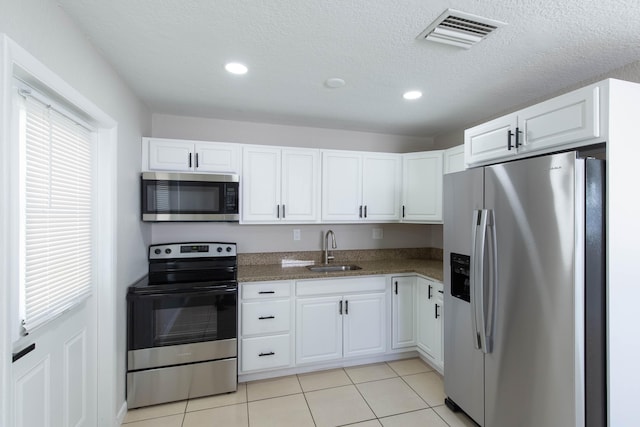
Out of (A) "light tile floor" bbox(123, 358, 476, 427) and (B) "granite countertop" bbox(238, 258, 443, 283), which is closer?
(A) "light tile floor" bbox(123, 358, 476, 427)

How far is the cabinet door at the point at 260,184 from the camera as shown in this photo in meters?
2.82

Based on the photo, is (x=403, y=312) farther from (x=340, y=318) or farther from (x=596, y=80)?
(x=596, y=80)

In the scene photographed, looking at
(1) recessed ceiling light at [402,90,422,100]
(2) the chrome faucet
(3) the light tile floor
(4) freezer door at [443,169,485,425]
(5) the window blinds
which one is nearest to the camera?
(5) the window blinds

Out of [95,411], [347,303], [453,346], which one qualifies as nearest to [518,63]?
[453,346]

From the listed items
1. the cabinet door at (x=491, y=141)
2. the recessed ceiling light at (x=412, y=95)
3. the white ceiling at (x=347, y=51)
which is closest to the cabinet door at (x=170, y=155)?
the white ceiling at (x=347, y=51)

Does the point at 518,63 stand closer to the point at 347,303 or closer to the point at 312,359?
the point at 347,303

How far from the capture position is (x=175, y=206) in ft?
8.36

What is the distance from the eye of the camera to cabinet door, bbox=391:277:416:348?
2.92 meters

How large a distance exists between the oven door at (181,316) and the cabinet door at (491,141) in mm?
2075

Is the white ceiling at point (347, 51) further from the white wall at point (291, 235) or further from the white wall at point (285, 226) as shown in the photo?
the white wall at point (291, 235)

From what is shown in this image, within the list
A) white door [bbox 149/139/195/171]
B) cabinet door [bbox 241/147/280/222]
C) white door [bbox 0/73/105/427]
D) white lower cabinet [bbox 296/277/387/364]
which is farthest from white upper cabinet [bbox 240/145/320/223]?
white door [bbox 0/73/105/427]

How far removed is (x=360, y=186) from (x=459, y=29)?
1756mm

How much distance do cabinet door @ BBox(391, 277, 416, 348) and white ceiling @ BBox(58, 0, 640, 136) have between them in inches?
64.5

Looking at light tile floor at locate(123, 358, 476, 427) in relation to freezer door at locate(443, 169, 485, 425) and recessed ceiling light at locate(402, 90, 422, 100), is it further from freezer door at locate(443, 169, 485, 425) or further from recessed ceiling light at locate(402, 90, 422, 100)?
recessed ceiling light at locate(402, 90, 422, 100)
